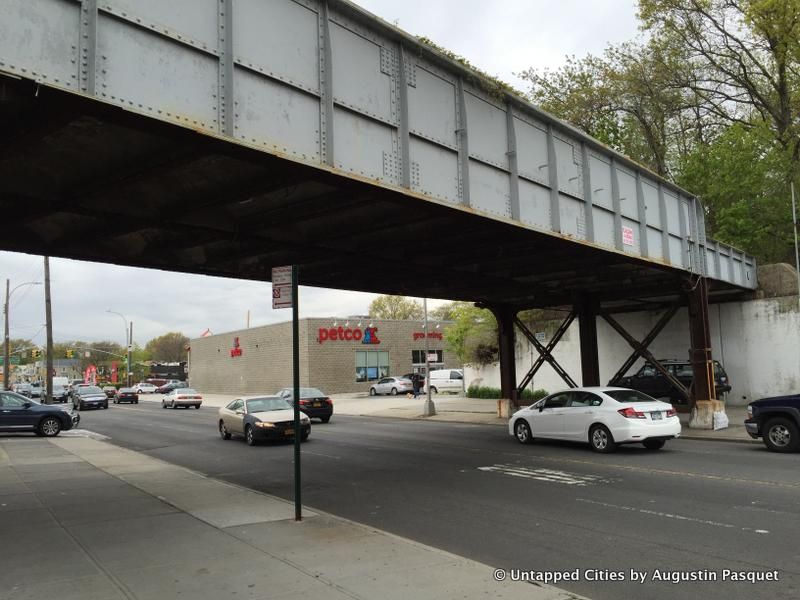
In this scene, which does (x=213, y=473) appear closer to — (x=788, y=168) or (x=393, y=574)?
(x=393, y=574)

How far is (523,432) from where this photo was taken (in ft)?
56.2

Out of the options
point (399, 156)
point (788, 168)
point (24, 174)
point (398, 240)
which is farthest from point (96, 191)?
point (788, 168)

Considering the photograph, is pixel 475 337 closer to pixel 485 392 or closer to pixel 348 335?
pixel 485 392

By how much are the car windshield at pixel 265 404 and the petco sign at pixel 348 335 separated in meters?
31.7

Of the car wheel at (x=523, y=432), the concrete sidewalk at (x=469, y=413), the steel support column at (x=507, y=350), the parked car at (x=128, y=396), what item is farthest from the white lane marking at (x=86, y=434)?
the parked car at (x=128, y=396)

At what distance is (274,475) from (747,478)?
8.74 metres

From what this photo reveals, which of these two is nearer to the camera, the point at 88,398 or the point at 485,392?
the point at 485,392

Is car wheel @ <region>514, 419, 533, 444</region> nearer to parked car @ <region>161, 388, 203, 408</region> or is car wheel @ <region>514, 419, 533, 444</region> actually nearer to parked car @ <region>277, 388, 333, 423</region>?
parked car @ <region>277, 388, 333, 423</region>

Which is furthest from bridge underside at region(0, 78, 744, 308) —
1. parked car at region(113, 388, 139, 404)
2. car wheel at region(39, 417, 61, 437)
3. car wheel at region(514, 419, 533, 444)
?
parked car at region(113, 388, 139, 404)

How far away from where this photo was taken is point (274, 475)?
1316cm

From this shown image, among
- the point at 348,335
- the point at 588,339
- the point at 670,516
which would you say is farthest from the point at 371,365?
the point at 670,516

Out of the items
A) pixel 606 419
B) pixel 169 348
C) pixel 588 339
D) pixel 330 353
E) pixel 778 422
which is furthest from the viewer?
pixel 169 348

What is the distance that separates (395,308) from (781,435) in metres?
87.2

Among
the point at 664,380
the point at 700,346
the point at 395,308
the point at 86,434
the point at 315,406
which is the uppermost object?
the point at 395,308
